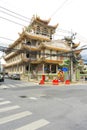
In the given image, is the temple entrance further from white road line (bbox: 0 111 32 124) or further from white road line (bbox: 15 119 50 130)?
white road line (bbox: 15 119 50 130)

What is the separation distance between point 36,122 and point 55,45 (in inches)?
1710

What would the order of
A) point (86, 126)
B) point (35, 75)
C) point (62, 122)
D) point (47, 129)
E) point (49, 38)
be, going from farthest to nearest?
point (49, 38) < point (35, 75) < point (62, 122) < point (86, 126) < point (47, 129)

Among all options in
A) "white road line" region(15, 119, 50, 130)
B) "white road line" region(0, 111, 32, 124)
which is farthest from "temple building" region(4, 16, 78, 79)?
"white road line" region(15, 119, 50, 130)

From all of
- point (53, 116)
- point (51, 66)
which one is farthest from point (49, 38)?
point (53, 116)

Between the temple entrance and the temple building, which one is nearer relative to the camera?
the temple building

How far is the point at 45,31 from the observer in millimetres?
55031

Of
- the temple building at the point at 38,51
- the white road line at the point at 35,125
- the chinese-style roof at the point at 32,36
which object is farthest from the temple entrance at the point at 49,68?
the white road line at the point at 35,125

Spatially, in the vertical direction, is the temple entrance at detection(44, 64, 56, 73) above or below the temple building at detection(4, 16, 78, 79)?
below

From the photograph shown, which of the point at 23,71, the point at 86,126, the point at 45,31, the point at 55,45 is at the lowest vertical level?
the point at 86,126

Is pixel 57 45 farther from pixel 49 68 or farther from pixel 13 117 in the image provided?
pixel 13 117

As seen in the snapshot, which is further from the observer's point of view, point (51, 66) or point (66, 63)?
point (51, 66)

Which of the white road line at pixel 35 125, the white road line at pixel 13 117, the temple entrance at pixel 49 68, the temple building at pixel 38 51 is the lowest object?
the white road line at pixel 35 125

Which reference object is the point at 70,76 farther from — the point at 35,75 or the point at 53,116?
the point at 53,116

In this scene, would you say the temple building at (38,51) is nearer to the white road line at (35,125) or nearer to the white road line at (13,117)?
the white road line at (13,117)
